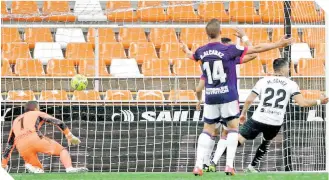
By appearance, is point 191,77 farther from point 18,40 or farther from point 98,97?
point 18,40

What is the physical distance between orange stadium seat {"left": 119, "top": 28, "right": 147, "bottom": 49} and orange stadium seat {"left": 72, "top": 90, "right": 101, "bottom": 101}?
115 inches

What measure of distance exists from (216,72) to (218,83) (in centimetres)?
13

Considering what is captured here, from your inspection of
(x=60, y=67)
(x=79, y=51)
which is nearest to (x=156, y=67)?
(x=79, y=51)


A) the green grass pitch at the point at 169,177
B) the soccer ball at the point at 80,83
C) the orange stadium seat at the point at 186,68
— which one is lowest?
the green grass pitch at the point at 169,177

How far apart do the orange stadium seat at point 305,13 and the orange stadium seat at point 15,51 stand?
500 cm

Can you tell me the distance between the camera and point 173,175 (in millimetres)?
11906

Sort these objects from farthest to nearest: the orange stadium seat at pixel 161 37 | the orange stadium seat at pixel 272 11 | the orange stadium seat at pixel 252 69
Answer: the orange stadium seat at pixel 161 37
the orange stadium seat at pixel 272 11
the orange stadium seat at pixel 252 69

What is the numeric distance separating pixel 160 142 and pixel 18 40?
489 centimetres

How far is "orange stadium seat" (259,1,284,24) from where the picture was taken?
17375mm

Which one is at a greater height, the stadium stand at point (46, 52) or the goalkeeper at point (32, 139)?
the stadium stand at point (46, 52)

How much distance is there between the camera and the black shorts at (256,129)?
12289 mm

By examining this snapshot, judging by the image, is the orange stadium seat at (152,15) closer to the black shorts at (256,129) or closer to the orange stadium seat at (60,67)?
the orange stadium seat at (60,67)

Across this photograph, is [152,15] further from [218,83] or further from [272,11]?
[218,83]

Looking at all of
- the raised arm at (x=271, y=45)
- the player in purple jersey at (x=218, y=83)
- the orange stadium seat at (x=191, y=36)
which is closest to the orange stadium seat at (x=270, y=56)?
the orange stadium seat at (x=191, y=36)
